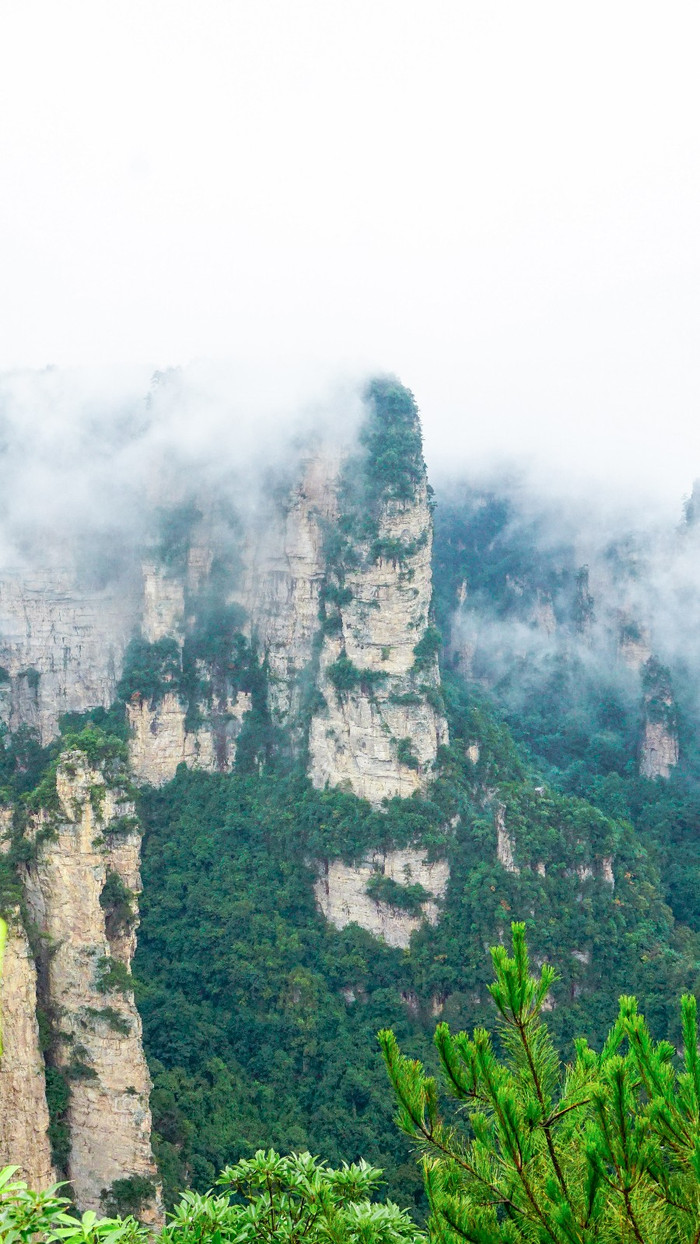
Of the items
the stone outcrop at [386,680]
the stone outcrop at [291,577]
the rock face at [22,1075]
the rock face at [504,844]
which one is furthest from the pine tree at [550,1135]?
the stone outcrop at [291,577]

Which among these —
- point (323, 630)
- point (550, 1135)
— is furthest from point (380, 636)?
point (550, 1135)

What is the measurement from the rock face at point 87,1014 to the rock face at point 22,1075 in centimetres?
99

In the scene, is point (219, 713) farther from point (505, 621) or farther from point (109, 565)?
point (505, 621)

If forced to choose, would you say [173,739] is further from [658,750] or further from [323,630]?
[658,750]

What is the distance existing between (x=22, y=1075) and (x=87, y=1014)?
60.7 inches

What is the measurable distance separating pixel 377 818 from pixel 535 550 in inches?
755

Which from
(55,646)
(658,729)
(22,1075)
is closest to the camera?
(22,1075)

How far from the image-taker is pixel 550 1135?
4656mm

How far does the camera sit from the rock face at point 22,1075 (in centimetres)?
1328

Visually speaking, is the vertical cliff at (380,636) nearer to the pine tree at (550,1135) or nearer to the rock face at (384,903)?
the rock face at (384,903)

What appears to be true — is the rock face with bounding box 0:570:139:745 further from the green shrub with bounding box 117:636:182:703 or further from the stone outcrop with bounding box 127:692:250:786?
the stone outcrop with bounding box 127:692:250:786

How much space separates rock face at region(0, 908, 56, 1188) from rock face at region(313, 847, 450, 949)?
1178 centimetres

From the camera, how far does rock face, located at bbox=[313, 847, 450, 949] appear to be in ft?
80.6

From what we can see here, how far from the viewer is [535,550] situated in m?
40.7
